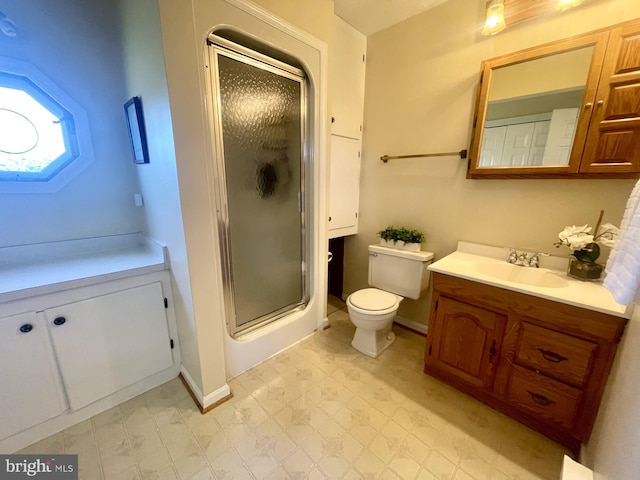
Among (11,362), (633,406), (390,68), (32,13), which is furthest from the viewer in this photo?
(390,68)

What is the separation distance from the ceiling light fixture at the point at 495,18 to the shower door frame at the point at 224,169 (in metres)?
1.17

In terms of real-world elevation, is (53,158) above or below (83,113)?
below

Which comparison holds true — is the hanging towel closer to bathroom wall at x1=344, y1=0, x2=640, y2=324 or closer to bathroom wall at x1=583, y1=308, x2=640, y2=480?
bathroom wall at x1=583, y1=308, x2=640, y2=480

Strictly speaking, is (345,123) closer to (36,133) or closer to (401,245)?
(401,245)

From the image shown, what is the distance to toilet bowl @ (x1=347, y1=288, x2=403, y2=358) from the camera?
72.5 inches

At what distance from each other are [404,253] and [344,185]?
83 centimetres

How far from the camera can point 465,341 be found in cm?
154

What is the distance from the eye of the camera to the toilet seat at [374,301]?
1.85 meters

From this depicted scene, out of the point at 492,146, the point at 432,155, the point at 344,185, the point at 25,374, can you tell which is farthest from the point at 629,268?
the point at 25,374

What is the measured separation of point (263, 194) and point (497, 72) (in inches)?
67.7

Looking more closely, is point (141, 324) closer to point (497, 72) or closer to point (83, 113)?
point (83, 113)

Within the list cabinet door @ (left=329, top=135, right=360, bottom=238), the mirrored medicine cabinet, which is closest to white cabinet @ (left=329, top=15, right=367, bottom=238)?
cabinet door @ (left=329, top=135, right=360, bottom=238)

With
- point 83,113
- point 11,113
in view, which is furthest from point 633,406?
point 11,113

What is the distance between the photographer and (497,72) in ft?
5.28
